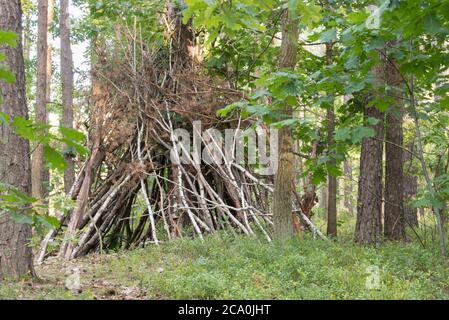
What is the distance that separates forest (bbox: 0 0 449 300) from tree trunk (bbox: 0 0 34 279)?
0.02 m

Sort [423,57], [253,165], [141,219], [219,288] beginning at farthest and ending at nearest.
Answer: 1. [253,165]
2. [141,219]
3. [423,57]
4. [219,288]

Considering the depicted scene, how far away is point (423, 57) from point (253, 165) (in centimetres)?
540

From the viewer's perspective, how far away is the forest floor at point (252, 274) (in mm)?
4434

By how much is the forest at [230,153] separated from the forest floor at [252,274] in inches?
1.0

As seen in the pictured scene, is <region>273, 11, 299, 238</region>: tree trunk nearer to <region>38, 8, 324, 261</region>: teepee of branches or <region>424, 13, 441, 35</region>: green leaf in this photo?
<region>38, 8, 324, 261</region>: teepee of branches

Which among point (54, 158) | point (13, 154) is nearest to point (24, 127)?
point (54, 158)

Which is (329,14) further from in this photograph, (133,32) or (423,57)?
(133,32)

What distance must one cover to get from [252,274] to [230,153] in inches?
191

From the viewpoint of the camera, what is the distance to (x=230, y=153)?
9711mm

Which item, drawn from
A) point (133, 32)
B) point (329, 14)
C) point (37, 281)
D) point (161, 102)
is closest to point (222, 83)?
point (161, 102)

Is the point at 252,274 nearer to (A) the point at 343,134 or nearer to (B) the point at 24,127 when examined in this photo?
(A) the point at 343,134

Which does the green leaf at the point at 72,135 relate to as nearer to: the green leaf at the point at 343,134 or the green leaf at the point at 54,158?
the green leaf at the point at 54,158
